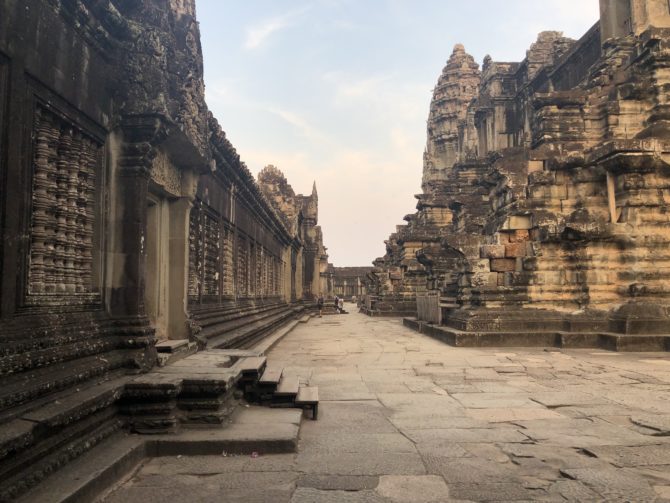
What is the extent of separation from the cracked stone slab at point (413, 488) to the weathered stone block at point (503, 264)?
8.71m

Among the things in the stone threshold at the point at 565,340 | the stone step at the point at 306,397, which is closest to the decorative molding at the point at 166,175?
the stone step at the point at 306,397

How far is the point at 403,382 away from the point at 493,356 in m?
2.94

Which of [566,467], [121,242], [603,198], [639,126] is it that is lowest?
[566,467]

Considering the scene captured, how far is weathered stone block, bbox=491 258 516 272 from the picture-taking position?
11.3 metres

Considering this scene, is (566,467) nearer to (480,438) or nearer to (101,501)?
(480,438)

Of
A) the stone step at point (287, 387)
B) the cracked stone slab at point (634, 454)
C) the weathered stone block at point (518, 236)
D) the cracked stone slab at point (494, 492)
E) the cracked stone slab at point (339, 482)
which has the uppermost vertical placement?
the weathered stone block at point (518, 236)

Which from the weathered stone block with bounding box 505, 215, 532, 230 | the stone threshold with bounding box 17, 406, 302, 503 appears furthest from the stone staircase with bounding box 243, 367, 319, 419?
the weathered stone block with bounding box 505, 215, 532, 230

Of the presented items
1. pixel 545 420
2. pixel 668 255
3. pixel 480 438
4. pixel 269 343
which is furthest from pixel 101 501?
pixel 668 255

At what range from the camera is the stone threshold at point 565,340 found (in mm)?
9219

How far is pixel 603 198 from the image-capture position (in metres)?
11.0

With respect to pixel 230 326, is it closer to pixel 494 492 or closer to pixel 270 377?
pixel 270 377

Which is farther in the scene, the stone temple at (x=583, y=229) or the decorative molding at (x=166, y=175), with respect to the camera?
Result: the stone temple at (x=583, y=229)

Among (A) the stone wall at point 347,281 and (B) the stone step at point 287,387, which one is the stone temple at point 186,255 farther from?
(A) the stone wall at point 347,281

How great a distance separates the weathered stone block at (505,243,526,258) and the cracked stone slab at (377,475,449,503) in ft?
29.0
